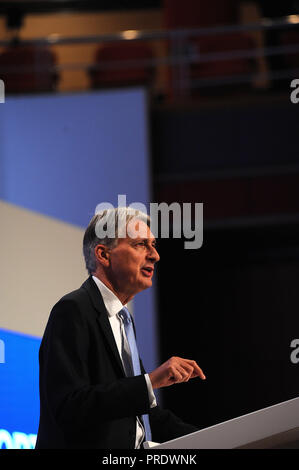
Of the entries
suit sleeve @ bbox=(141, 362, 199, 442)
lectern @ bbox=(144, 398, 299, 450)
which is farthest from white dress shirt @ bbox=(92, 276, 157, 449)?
lectern @ bbox=(144, 398, 299, 450)

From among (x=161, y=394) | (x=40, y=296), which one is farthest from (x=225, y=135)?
(x=40, y=296)

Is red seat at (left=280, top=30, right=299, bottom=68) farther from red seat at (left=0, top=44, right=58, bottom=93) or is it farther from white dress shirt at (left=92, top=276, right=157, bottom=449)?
white dress shirt at (left=92, top=276, right=157, bottom=449)

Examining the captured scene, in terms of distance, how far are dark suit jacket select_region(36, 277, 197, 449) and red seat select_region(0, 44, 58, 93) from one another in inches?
140

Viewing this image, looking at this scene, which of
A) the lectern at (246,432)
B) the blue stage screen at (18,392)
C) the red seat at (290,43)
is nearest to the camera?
the lectern at (246,432)

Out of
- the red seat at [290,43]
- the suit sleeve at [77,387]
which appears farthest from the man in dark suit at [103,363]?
the red seat at [290,43]

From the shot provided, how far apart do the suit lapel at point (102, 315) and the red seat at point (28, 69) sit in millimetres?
3495

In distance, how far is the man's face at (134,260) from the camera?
125 centimetres

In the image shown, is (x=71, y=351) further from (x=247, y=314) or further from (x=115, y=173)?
(x=247, y=314)

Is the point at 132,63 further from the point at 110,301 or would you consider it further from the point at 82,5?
the point at 110,301

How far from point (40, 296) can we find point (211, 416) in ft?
8.42

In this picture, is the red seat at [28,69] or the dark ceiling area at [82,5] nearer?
the red seat at [28,69]

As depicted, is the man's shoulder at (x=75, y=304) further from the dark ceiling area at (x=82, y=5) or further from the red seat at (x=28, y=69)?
the dark ceiling area at (x=82, y=5)

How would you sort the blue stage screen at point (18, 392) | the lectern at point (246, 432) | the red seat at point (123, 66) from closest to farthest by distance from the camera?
the lectern at point (246, 432)
the blue stage screen at point (18, 392)
the red seat at point (123, 66)
